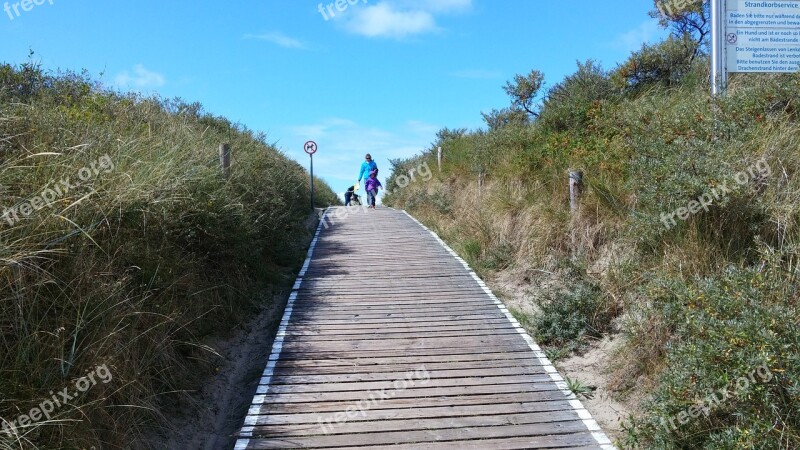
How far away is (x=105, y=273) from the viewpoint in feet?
14.1

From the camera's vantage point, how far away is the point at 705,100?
25.3ft

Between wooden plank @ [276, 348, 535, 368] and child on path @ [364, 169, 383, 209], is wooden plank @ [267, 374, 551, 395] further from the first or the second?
child on path @ [364, 169, 383, 209]

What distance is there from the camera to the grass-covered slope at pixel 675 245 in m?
3.79

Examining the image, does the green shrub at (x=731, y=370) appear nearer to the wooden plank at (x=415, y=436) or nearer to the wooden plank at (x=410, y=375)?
the wooden plank at (x=415, y=436)

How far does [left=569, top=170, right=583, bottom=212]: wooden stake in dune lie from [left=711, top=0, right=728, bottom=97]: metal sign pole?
227 cm

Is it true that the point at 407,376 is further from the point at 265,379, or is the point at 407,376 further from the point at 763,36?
the point at 763,36

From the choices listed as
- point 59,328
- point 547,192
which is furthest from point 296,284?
point 59,328

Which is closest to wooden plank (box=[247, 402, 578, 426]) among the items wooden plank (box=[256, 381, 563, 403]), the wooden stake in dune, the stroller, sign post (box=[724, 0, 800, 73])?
wooden plank (box=[256, 381, 563, 403])

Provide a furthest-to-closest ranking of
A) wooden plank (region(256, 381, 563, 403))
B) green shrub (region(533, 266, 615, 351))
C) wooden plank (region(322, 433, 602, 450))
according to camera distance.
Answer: green shrub (region(533, 266, 615, 351))
wooden plank (region(256, 381, 563, 403))
wooden plank (region(322, 433, 602, 450))

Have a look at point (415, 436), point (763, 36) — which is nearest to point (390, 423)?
point (415, 436)

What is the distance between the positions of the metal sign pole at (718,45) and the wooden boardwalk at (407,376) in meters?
4.74

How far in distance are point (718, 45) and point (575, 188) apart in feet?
9.71

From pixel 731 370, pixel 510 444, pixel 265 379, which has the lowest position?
pixel 510 444

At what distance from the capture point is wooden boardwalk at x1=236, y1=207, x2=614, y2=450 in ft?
15.3
